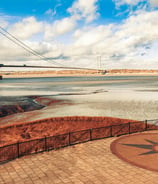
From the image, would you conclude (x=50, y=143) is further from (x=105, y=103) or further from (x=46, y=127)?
(x=105, y=103)

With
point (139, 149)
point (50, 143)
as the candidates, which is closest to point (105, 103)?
point (50, 143)

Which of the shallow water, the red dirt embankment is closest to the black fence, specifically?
the red dirt embankment

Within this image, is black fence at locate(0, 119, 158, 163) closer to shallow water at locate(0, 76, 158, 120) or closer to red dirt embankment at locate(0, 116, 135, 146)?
red dirt embankment at locate(0, 116, 135, 146)

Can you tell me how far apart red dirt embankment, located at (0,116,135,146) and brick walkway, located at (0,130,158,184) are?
23.5 ft

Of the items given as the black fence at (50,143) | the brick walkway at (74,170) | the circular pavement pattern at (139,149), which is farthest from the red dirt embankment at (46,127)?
the circular pavement pattern at (139,149)

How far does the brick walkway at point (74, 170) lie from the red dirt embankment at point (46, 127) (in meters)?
7.16

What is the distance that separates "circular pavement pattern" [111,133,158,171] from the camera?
474 inches

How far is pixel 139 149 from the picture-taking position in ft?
46.2

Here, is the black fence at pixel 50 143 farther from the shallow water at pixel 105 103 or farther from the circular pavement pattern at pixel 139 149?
the shallow water at pixel 105 103

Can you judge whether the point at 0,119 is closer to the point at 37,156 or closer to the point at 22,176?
the point at 37,156

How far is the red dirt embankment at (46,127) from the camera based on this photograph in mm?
20500

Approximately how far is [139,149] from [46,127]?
13.1 m

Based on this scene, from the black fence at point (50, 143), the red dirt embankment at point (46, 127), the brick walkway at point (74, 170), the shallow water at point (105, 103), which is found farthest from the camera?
the shallow water at point (105, 103)

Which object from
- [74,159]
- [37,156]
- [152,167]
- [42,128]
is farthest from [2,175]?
[42,128]
